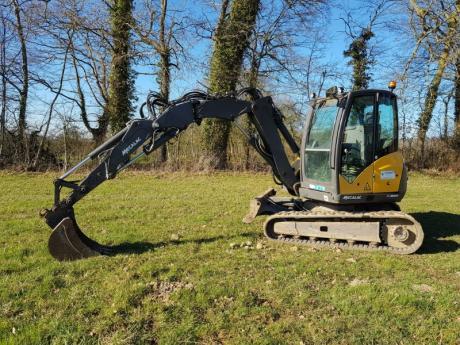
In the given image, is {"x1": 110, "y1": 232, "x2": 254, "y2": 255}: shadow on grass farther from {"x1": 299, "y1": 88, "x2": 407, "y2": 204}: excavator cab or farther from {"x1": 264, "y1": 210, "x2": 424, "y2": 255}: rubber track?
{"x1": 299, "y1": 88, "x2": 407, "y2": 204}: excavator cab

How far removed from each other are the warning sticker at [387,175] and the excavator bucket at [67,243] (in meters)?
4.66

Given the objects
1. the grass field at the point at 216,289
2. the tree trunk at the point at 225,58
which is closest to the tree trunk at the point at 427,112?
the tree trunk at the point at 225,58

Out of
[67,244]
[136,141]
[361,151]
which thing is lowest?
[67,244]

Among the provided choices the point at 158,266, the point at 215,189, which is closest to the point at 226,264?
the point at 158,266

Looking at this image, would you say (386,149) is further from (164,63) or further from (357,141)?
(164,63)

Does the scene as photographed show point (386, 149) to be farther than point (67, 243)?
Yes

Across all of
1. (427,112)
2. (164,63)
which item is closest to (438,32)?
(427,112)

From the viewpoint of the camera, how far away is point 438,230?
8.15 meters

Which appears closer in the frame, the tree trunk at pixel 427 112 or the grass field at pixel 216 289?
the grass field at pixel 216 289

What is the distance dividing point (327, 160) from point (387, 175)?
39.8 inches

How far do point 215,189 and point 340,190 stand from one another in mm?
7136

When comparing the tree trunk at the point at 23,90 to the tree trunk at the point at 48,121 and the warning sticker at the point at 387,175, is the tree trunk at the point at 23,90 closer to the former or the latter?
the tree trunk at the point at 48,121

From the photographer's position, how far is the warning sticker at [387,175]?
268 inches

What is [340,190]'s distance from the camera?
6.75 metres
